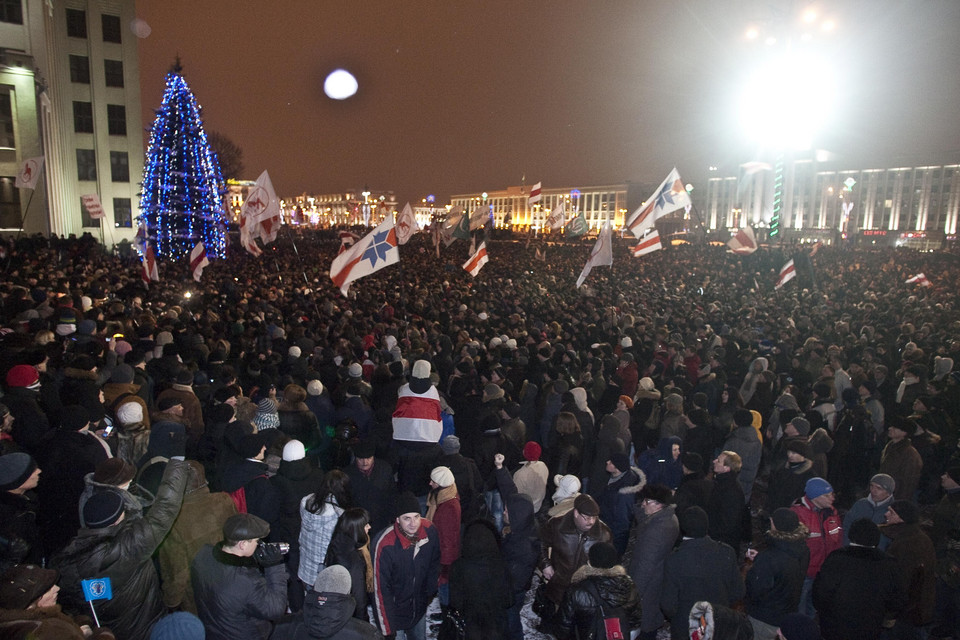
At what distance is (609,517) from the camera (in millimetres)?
4840

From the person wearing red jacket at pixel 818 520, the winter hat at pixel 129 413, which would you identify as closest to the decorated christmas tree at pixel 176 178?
the winter hat at pixel 129 413

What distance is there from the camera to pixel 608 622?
3.19 metres

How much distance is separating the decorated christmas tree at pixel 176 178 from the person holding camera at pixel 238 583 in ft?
75.8

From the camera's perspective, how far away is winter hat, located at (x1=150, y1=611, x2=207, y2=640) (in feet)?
8.15

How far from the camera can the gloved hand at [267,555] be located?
124 inches

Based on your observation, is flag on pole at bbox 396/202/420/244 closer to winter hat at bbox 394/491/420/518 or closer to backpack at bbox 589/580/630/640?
winter hat at bbox 394/491/420/518

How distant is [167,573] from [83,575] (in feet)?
2.51

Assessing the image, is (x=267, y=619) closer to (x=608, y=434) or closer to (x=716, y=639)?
(x=716, y=639)

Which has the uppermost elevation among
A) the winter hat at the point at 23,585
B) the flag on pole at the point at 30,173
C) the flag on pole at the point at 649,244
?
the flag on pole at the point at 30,173

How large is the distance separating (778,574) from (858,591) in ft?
1.46

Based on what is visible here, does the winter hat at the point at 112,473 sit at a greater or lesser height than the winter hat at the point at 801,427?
greater

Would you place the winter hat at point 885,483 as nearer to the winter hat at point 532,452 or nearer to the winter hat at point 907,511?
the winter hat at point 907,511

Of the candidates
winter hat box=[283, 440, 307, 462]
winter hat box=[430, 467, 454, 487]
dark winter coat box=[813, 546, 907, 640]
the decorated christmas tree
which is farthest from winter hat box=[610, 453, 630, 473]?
the decorated christmas tree

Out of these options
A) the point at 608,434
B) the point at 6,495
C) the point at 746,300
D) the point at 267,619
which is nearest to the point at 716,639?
the point at 267,619
